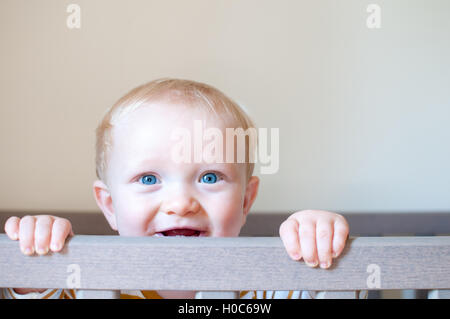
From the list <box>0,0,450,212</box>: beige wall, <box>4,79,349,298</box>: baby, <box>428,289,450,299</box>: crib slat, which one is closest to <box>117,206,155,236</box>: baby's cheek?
<box>4,79,349,298</box>: baby

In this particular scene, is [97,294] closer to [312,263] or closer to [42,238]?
[42,238]

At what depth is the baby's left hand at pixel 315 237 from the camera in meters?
0.56

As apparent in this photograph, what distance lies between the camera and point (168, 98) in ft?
2.96

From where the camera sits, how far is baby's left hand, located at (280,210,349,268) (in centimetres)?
56

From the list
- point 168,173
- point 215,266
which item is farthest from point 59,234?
point 168,173

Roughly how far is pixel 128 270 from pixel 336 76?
1.06 metres

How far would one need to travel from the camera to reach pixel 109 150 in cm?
93

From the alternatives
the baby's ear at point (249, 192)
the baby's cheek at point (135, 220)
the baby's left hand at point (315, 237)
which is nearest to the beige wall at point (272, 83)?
the baby's ear at point (249, 192)

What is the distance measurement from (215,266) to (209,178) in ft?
1.15

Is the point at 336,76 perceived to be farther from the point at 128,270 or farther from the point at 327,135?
the point at 128,270

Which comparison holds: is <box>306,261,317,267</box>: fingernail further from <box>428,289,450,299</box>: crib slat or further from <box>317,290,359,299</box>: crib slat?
<box>428,289,450,299</box>: crib slat

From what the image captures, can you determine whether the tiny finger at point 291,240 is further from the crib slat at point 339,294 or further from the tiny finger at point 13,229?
the tiny finger at point 13,229

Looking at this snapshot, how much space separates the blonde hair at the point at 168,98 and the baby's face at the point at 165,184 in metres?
0.03
